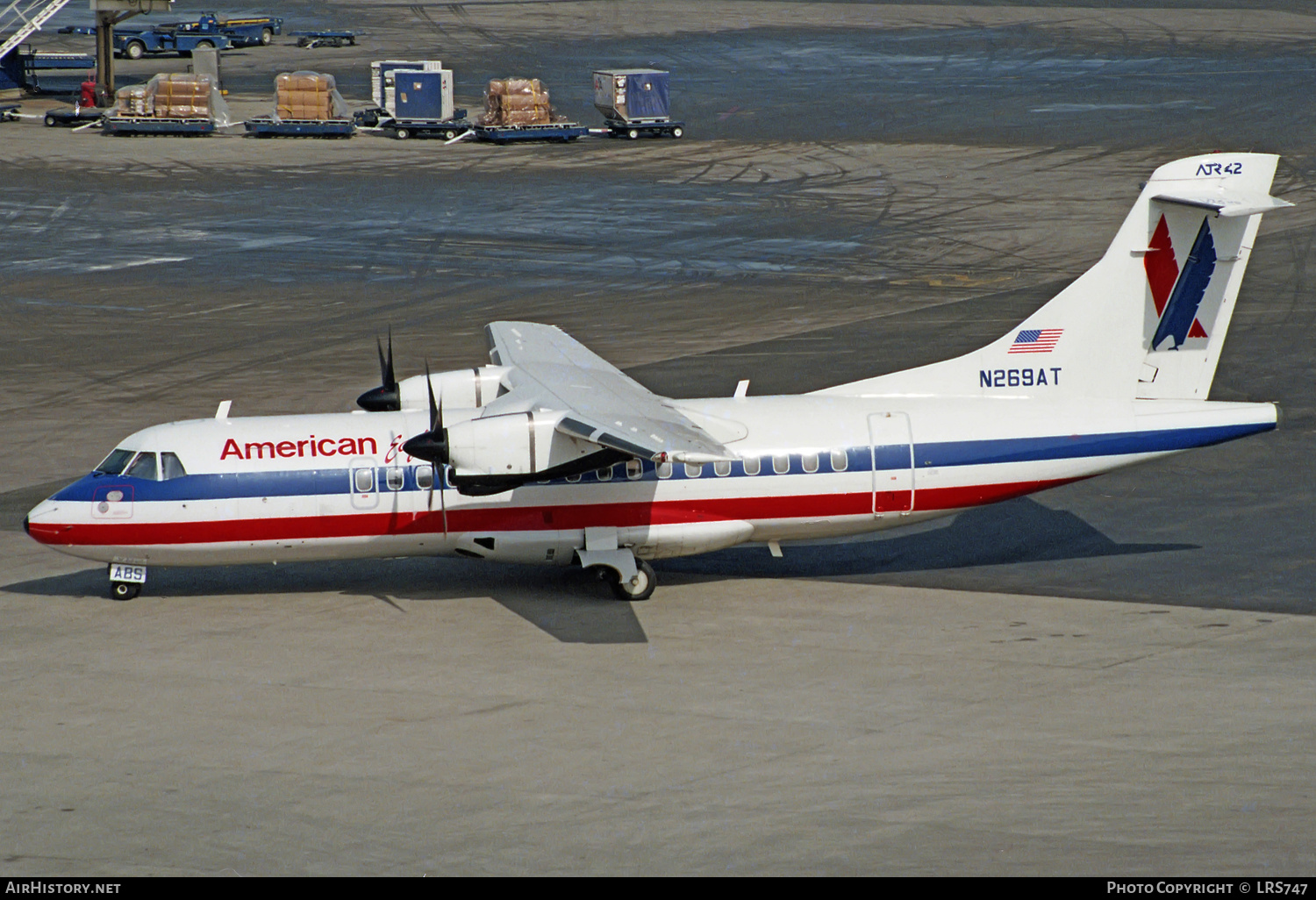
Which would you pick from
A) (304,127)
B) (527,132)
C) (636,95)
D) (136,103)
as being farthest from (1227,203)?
(136,103)

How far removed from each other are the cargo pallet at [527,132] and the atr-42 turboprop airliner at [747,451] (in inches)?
1632

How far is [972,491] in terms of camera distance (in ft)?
77.7

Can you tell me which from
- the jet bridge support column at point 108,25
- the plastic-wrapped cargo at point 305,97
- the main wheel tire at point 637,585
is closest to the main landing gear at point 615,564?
the main wheel tire at point 637,585

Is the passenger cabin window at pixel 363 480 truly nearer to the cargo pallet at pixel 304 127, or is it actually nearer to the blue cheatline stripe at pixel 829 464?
the blue cheatline stripe at pixel 829 464

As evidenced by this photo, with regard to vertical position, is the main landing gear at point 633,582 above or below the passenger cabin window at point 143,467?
below

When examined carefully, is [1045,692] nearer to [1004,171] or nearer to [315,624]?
[315,624]

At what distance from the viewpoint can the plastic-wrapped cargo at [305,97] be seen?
6600 cm

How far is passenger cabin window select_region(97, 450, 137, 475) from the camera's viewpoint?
2297cm

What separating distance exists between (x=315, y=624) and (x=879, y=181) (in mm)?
38204

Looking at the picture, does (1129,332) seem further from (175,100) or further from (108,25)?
(108,25)

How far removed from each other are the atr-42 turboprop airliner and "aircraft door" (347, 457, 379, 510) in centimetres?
3

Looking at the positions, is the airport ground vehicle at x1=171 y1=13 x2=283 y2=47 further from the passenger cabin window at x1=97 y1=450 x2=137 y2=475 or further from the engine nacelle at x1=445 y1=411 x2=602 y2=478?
the engine nacelle at x1=445 y1=411 x2=602 y2=478

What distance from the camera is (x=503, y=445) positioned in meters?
20.5

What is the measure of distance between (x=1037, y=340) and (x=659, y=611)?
7.39 meters
